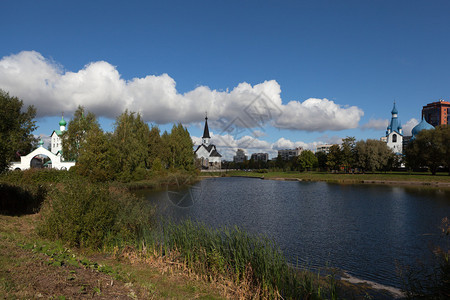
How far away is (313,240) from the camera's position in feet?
55.8

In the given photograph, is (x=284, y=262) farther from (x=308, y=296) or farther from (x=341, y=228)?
(x=341, y=228)

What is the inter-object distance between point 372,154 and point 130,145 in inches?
2271

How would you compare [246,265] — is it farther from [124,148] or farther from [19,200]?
[124,148]

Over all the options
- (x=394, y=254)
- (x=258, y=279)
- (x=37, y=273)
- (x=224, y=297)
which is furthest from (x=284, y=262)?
(x=394, y=254)

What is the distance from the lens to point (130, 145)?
149 feet

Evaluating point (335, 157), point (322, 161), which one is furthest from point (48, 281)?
point (322, 161)

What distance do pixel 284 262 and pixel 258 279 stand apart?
106 cm

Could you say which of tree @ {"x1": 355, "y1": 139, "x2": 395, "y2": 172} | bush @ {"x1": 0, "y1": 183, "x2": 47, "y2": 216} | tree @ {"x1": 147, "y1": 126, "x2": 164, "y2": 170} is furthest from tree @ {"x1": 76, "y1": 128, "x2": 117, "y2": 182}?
tree @ {"x1": 355, "y1": 139, "x2": 395, "y2": 172}

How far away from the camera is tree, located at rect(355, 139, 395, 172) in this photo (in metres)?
71.4

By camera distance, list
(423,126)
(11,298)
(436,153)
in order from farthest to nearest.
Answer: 1. (423,126)
2. (436,153)
3. (11,298)

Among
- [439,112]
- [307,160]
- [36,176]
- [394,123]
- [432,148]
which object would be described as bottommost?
[36,176]

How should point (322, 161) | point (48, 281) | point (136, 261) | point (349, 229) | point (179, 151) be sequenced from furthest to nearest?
point (322, 161), point (179, 151), point (349, 229), point (136, 261), point (48, 281)

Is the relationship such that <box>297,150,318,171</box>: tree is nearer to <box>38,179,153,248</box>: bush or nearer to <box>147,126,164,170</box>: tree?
<box>147,126,164,170</box>: tree

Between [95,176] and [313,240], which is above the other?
[95,176]
